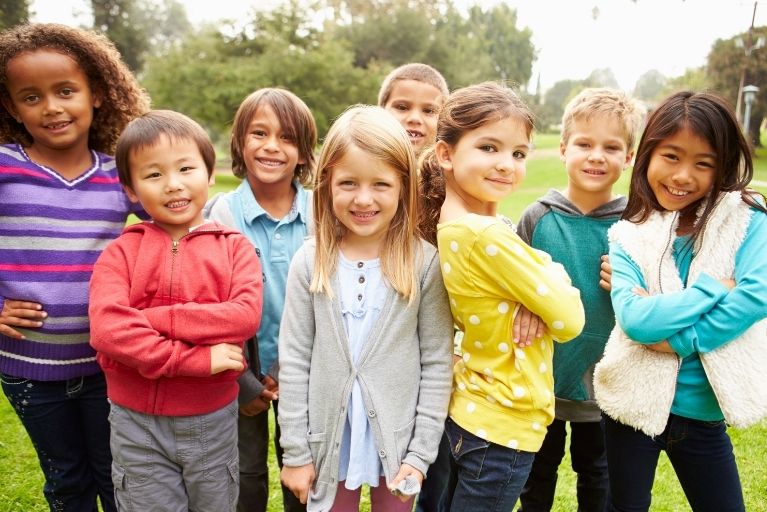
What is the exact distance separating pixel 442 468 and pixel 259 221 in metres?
1.32

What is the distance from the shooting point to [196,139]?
1944mm

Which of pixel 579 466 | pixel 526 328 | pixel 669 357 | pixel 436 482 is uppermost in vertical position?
pixel 526 328

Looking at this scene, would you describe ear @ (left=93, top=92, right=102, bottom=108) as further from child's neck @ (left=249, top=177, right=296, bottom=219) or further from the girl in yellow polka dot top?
the girl in yellow polka dot top

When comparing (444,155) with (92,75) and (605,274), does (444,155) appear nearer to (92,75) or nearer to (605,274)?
(605,274)

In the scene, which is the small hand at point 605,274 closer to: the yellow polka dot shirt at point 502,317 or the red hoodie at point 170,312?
the yellow polka dot shirt at point 502,317

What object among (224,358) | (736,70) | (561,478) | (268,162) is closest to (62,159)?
(268,162)

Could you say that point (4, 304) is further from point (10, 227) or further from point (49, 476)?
point (49, 476)

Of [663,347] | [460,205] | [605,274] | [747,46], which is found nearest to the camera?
[663,347]

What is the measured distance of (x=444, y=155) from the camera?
1.93 m

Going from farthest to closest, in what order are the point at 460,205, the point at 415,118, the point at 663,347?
the point at 415,118 → the point at 460,205 → the point at 663,347

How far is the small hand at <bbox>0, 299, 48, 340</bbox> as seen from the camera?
1.92 metres

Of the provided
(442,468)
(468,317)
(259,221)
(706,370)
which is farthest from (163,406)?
(706,370)

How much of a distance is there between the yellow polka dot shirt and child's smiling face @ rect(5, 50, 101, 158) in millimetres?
1409

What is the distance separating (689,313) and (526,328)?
0.49m
